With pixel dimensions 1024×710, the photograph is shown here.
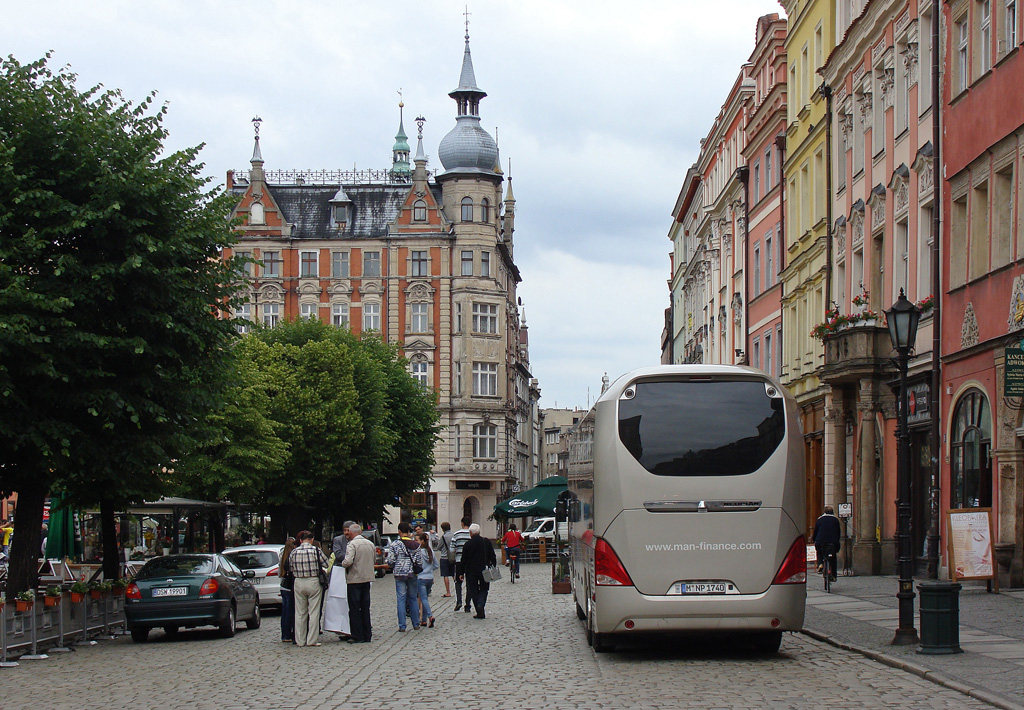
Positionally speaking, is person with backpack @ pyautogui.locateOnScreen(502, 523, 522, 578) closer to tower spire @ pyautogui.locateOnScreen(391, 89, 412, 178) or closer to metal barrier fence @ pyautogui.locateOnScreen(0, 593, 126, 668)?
metal barrier fence @ pyautogui.locateOnScreen(0, 593, 126, 668)

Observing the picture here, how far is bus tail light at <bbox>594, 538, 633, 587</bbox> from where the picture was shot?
16.5m

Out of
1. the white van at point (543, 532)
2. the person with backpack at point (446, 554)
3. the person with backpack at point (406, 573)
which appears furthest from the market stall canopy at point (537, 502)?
the person with backpack at point (406, 573)

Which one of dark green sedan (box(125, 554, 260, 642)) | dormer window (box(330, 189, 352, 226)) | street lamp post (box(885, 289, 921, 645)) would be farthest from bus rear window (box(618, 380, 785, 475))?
dormer window (box(330, 189, 352, 226))

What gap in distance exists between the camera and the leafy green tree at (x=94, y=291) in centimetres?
2109

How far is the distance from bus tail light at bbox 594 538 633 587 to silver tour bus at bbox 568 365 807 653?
1 cm

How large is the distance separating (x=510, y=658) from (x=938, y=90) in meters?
16.6

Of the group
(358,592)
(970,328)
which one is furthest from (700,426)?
(970,328)

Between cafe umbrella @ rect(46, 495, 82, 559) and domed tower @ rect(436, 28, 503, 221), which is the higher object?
domed tower @ rect(436, 28, 503, 221)

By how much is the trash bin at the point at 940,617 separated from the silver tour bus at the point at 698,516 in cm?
138

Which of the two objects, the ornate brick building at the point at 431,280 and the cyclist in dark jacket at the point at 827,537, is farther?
the ornate brick building at the point at 431,280

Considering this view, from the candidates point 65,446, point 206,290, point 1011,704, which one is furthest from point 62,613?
point 1011,704

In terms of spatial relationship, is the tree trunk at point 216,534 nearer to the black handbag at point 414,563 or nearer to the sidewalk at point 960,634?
the black handbag at point 414,563

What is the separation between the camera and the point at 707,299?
6919cm

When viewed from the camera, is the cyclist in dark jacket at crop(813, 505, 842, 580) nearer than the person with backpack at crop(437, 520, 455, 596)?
Yes
